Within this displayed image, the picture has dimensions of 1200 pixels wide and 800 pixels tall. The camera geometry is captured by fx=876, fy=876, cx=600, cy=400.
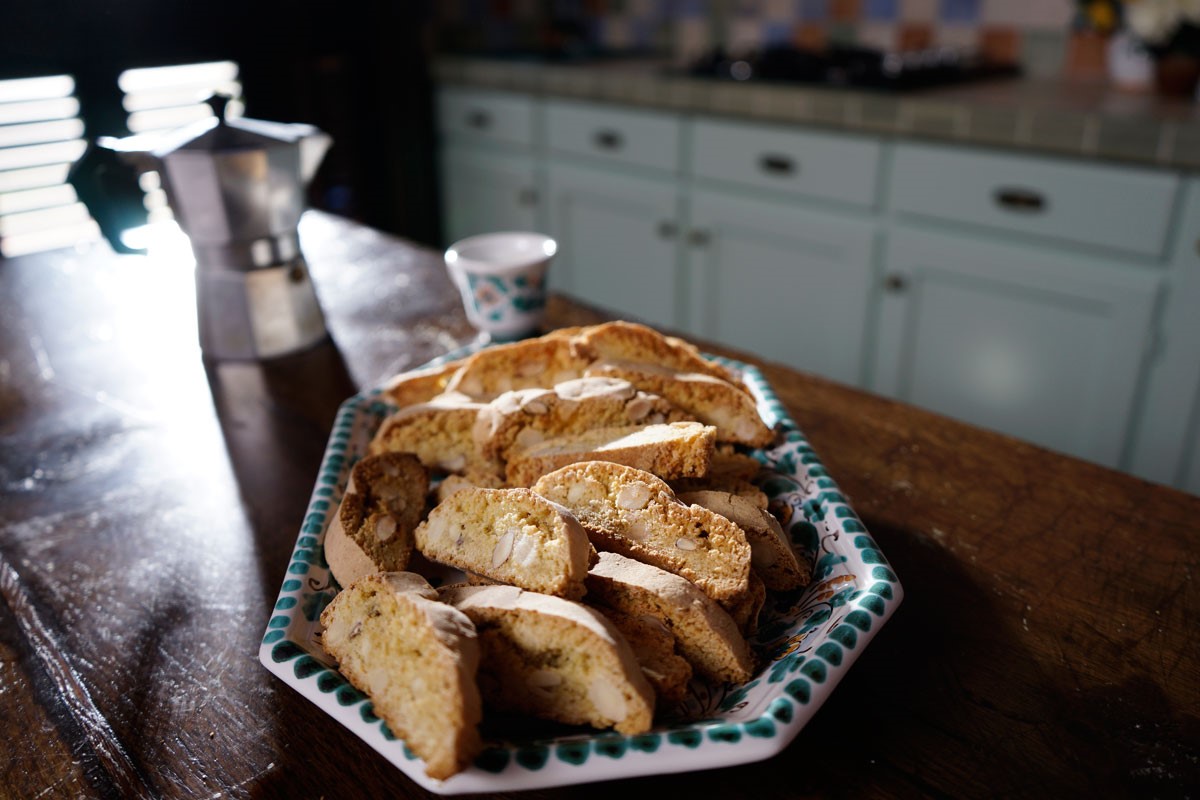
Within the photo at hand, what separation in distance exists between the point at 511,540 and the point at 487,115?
2.26m

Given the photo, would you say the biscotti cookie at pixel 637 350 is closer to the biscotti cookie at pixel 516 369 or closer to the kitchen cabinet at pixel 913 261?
the biscotti cookie at pixel 516 369

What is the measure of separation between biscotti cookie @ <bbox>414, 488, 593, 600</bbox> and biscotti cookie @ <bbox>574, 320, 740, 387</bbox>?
0.71ft

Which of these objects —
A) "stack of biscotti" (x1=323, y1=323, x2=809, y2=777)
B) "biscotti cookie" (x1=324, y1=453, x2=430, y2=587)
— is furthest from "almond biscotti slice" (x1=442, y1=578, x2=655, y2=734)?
"biscotti cookie" (x1=324, y1=453, x2=430, y2=587)

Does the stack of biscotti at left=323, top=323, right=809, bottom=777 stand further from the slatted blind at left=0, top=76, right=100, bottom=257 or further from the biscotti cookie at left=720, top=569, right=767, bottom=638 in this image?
the slatted blind at left=0, top=76, right=100, bottom=257

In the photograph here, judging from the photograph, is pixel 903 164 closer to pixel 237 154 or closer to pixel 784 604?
pixel 237 154

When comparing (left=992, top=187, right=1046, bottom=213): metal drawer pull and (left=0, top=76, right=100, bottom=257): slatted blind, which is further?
(left=0, top=76, right=100, bottom=257): slatted blind

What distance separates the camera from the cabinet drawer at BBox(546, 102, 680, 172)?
2086 mm

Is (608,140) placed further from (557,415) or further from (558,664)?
(558,664)

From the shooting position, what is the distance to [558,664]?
1.42 feet

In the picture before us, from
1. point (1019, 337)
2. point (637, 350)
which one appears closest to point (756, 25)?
point (1019, 337)

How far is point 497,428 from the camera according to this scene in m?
0.62

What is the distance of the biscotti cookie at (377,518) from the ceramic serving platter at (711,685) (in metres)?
0.02

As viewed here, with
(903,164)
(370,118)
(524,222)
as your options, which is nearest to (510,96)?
(524,222)

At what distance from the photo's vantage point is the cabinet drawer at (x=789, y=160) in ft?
5.79
